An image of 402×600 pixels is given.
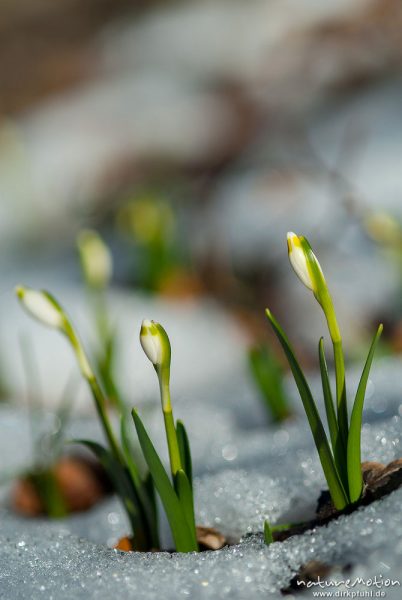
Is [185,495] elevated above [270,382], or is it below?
above

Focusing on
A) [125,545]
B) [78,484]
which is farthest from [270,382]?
[125,545]

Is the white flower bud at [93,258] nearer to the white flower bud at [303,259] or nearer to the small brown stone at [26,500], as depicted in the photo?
the small brown stone at [26,500]

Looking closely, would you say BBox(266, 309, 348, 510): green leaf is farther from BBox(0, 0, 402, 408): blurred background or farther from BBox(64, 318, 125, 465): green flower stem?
BBox(0, 0, 402, 408): blurred background

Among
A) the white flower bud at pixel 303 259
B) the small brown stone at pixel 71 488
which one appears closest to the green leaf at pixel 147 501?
the white flower bud at pixel 303 259

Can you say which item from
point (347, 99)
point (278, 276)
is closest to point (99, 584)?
point (278, 276)

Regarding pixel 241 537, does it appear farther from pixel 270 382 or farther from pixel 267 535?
pixel 270 382

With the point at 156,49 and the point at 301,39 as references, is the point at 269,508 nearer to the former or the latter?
the point at 301,39
